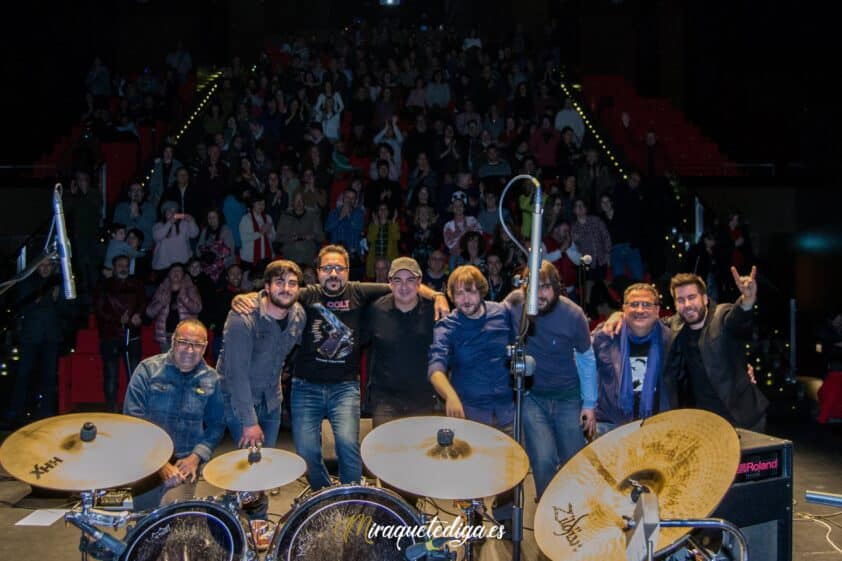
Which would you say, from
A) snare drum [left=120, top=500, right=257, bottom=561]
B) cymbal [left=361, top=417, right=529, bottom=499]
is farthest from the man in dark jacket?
cymbal [left=361, top=417, right=529, bottom=499]

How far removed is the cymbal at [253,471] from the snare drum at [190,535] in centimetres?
19

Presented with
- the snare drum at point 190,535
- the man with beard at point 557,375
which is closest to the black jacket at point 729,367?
the man with beard at point 557,375

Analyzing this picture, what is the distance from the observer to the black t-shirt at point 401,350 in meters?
6.62

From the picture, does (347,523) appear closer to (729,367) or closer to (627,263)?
(729,367)

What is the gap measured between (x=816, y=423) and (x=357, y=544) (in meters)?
7.18

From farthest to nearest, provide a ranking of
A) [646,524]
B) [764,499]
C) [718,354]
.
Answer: [718,354], [764,499], [646,524]

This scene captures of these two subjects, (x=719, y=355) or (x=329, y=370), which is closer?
(x=719, y=355)

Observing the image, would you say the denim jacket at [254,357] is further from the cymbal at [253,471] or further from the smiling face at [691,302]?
the smiling face at [691,302]

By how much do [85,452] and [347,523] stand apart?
1456 mm

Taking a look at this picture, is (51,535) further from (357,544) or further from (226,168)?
(226,168)

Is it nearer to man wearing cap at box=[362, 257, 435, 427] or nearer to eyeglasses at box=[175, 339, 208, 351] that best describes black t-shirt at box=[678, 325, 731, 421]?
man wearing cap at box=[362, 257, 435, 427]

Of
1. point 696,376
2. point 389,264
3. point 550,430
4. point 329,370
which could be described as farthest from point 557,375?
point 389,264

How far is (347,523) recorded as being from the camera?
4906 mm

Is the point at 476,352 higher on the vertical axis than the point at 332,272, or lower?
lower
